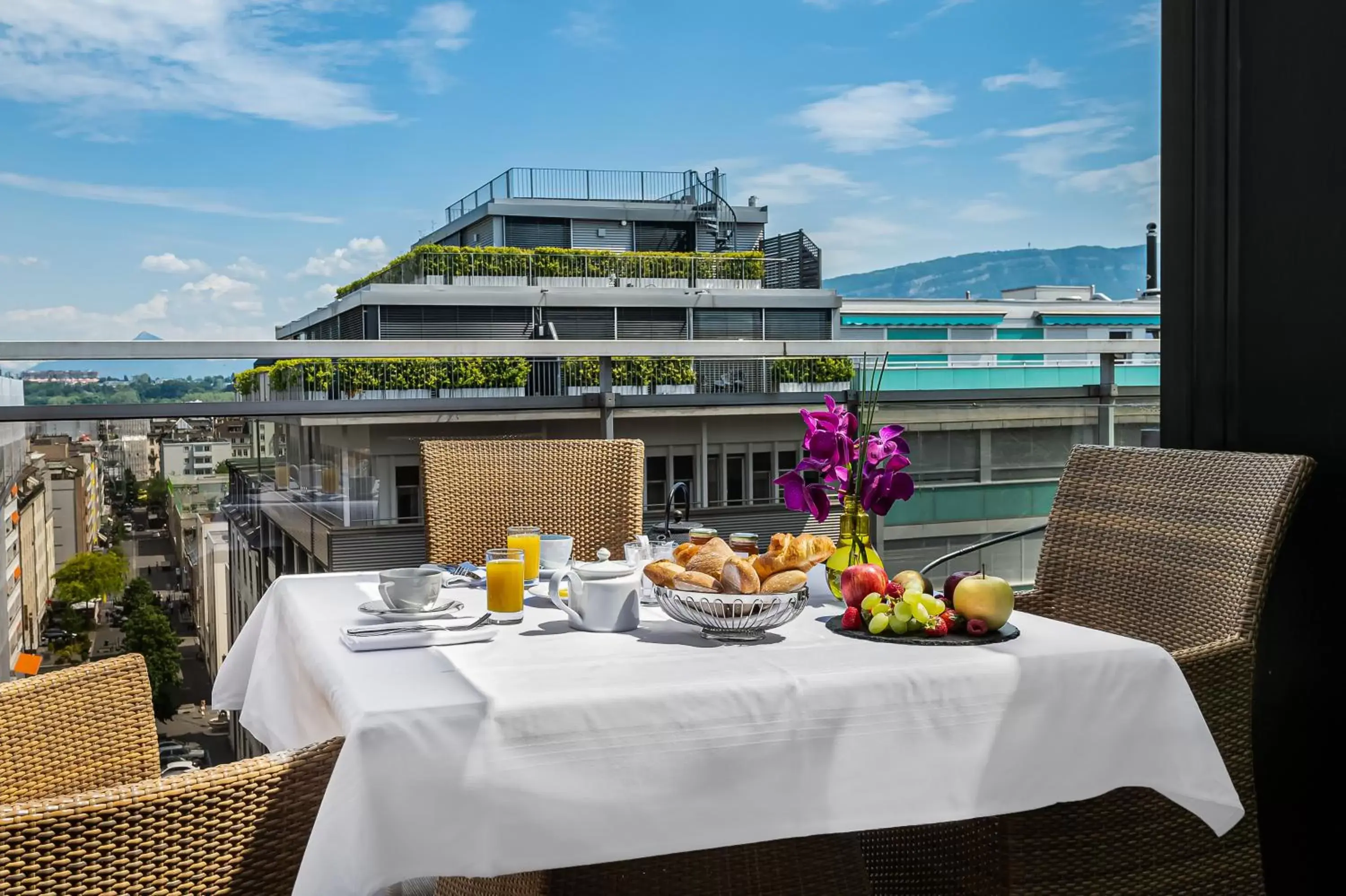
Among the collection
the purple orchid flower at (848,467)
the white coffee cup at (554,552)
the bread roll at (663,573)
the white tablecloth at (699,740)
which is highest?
the purple orchid flower at (848,467)

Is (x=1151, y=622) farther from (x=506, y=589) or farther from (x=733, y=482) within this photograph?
(x=733, y=482)

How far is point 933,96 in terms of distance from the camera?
148 feet

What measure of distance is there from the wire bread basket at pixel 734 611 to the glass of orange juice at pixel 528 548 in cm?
40

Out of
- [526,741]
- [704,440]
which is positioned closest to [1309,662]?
[526,741]

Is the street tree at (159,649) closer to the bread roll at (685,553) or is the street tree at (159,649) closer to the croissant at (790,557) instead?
the bread roll at (685,553)

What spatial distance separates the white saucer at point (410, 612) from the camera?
4.20ft

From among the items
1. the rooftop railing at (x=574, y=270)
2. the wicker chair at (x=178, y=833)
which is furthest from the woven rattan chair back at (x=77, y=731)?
the rooftop railing at (x=574, y=270)

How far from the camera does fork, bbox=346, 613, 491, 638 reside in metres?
1.19

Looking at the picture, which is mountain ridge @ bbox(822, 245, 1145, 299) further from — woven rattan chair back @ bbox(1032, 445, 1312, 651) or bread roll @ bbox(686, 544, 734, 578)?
bread roll @ bbox(686, 544, 734, 578)

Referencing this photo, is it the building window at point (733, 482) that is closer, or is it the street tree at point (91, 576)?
the street tree at point (91, 576)

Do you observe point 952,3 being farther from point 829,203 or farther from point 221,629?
point 221,629

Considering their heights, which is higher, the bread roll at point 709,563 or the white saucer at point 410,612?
the bread roll at point 709,563

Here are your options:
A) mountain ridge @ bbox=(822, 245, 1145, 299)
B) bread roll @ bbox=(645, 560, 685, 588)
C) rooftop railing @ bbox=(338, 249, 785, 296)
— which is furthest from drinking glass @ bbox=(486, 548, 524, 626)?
rooftop railing @ bbox=(338, 249, 785, 296)

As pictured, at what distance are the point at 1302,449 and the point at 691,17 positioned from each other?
44.8 metres
